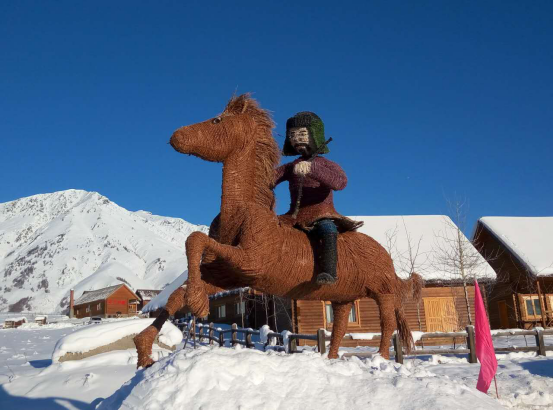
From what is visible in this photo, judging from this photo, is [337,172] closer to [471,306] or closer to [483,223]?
[471,306]

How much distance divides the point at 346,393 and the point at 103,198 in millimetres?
190615

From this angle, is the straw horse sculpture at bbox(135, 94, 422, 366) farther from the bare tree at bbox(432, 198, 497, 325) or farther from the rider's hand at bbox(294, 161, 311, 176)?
the bare tree at bbox(432, 198, 497, 325)

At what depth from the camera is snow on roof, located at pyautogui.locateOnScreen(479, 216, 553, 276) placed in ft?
62.3

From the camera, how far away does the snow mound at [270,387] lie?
2.51 metres

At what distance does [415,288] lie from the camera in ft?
17.7

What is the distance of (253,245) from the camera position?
3.63 metres

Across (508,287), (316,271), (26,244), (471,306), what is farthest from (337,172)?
(26,244)

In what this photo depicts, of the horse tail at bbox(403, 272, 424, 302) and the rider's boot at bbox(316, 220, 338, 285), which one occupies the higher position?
the rider's boot at bbox(316, 220, 338, 285)

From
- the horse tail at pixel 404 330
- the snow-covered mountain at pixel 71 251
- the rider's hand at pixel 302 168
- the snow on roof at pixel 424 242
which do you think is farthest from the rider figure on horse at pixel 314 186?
the snow-covered mountain at pixel 71 251

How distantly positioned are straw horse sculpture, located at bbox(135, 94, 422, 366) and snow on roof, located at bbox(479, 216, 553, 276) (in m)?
17.0

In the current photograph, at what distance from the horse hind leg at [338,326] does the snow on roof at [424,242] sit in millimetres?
12253

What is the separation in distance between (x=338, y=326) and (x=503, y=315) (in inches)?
790

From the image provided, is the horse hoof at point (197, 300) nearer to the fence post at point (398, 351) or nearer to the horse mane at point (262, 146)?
the horse mane at point (262, 146)

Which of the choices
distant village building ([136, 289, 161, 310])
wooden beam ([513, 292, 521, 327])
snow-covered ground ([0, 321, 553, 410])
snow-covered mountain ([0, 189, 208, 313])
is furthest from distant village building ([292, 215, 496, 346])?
snow-covered mountain ([0, 189, 208, 313])
